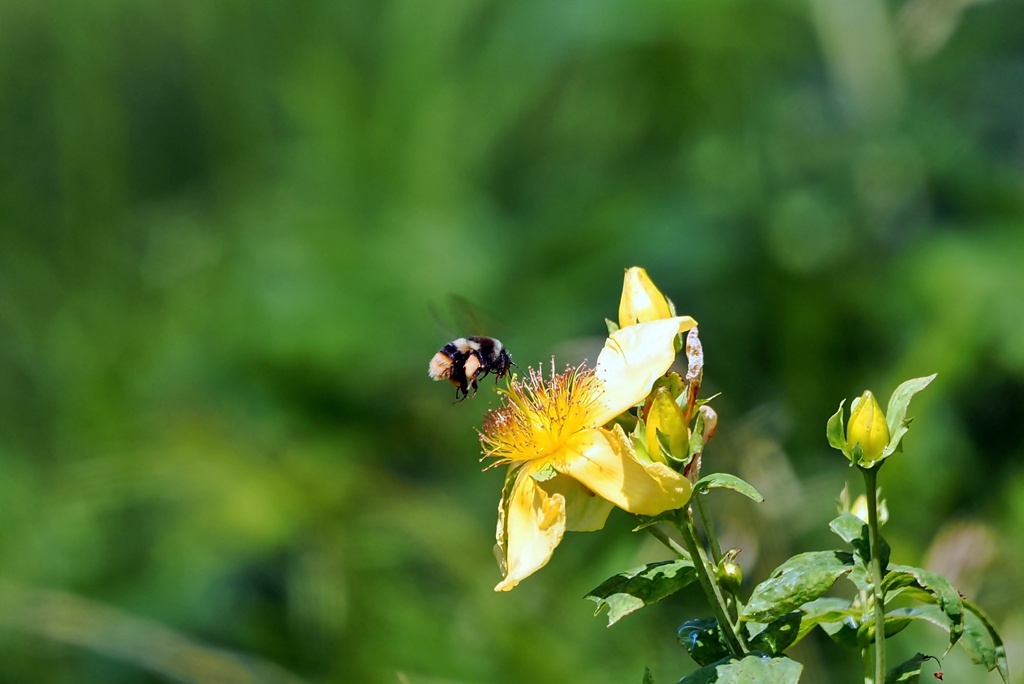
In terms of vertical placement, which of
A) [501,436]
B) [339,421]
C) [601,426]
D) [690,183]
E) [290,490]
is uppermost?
[690,183]

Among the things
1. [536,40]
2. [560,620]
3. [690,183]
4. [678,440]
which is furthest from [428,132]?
[678,440]

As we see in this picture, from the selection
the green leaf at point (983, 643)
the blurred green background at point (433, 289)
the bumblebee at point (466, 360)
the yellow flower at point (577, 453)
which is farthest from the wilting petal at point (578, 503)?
the blurred green background at point (433, 289)

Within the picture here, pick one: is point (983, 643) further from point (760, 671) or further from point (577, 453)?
point (577, 453)

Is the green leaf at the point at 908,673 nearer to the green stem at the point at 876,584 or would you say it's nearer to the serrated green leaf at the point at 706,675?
the green stem at the point at 876,584

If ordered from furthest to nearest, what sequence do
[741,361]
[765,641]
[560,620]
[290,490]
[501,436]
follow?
1. [741,361]
2. [290,490]
3. [560,620]
4. [501,436]
5. [765,641]

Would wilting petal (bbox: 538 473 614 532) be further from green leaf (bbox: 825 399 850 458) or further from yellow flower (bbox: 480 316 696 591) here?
green leaf (bbox: 825 399 850 458)

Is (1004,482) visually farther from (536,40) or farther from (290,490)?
(536,40)
